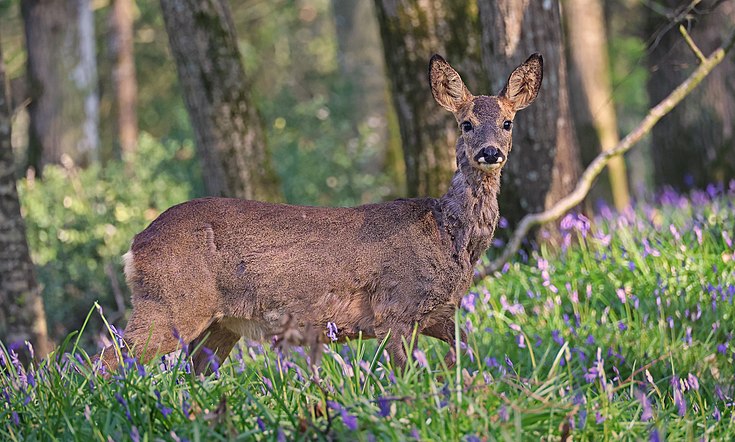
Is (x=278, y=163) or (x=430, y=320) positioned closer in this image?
(x=430, y=320)

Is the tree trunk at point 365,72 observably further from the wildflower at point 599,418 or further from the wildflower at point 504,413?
the wildflower at point 504,413

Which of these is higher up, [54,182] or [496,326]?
[54,182]

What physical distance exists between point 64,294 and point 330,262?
6.80 metres

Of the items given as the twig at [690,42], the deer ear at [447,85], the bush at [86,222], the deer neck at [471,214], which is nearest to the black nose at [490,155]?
the deer neck at [471,214]

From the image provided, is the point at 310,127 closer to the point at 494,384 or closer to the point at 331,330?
the point at 331,330

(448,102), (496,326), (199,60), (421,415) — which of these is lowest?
(496,326)

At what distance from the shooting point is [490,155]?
516cm

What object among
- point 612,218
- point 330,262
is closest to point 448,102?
point 330,262

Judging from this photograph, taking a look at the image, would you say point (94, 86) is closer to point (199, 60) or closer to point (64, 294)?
point (64, 294)

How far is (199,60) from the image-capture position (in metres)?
9.62

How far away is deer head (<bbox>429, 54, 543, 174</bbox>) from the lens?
5273 mm

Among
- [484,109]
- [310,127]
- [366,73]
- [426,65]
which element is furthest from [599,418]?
[366,73]

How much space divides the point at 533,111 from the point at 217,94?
2955 mm

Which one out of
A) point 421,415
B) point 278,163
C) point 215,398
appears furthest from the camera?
point 278,163
